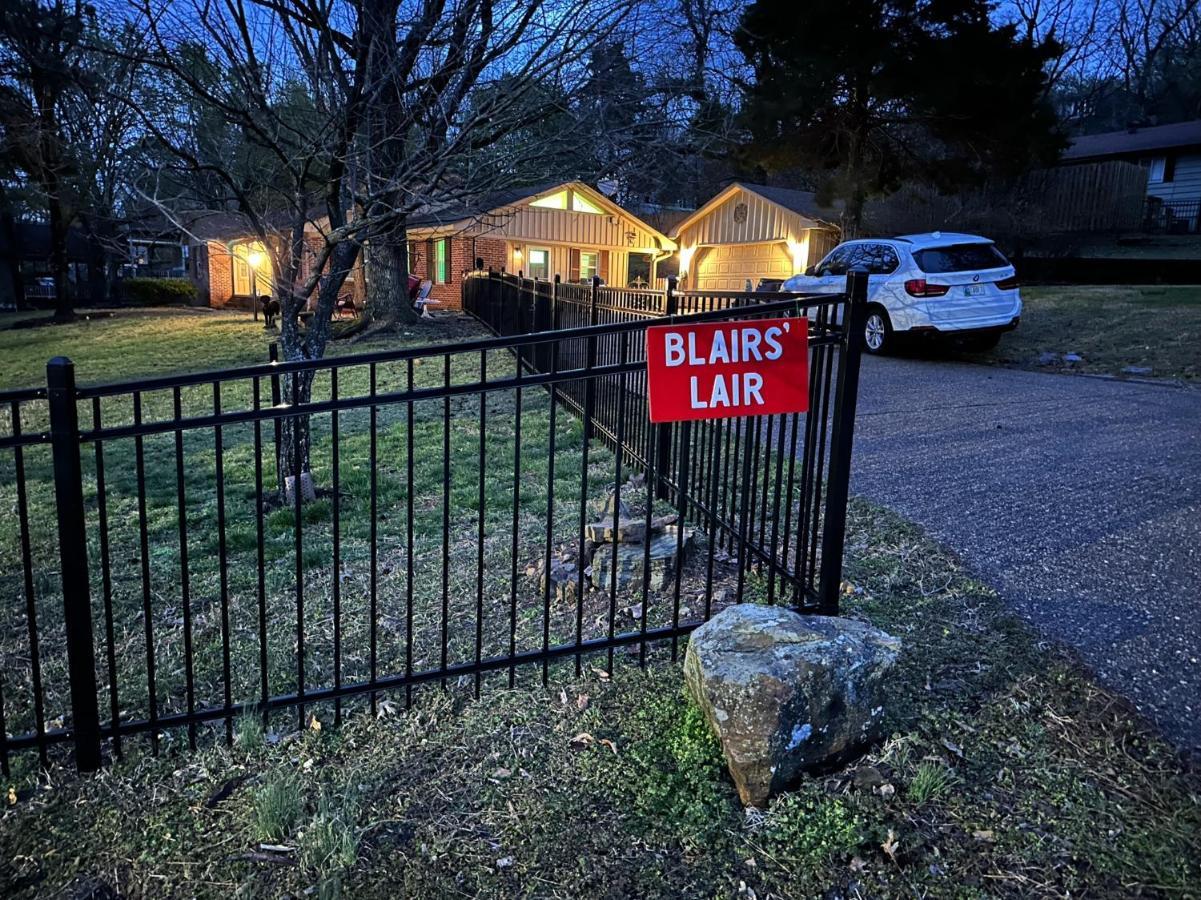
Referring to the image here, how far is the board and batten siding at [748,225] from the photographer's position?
2553 cm

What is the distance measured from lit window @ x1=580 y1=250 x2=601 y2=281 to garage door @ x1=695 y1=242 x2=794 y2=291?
3.86 m

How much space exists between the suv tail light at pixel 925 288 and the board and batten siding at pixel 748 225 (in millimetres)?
14654

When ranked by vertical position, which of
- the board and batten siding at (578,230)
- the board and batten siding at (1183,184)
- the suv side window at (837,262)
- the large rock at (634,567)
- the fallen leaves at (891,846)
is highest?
the board and batten siding at (1183,184)

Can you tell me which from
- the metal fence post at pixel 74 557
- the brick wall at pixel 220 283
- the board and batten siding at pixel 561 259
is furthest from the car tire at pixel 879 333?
the brick wall at pixel 220 283

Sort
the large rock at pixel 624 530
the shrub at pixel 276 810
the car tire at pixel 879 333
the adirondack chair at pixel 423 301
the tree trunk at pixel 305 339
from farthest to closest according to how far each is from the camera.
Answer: the adirondack chair at pixel 423 301 → the car tire at pixel 879 333 → the tree trunk at pixel 305 339 → the large rock at pixel 624 530 → the shrub at pixel 276 810

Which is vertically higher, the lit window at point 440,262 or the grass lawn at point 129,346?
the lit window at point 440,262

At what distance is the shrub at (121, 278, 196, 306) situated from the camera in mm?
32219

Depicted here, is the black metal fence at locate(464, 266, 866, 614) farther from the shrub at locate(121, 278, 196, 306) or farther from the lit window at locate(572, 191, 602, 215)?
the shrub at locate(121, 278, 196, 306)

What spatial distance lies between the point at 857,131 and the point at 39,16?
681 inches

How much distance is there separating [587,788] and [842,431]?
1.53 meters

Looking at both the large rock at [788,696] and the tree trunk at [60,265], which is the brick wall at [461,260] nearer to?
the tree trunk at [60,265]

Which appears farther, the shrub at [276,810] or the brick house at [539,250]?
the brick house at [539,250]

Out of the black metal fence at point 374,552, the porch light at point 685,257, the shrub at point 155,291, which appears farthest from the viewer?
the shrub at point 155,291

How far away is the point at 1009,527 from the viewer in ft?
14.6
